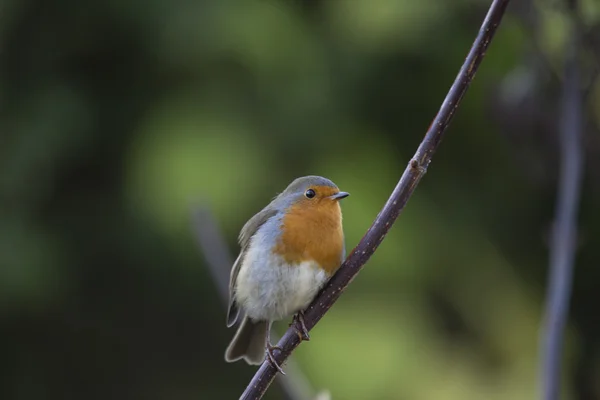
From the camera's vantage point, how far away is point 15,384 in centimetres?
601

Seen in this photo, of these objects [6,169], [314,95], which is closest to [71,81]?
[6,169]

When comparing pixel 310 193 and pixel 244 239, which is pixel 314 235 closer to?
pixel 310 193

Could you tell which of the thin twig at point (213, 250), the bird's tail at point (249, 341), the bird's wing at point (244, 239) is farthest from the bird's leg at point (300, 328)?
the bird's tail at point (249, 341)

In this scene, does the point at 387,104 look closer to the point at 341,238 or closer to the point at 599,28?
the point at 599,28

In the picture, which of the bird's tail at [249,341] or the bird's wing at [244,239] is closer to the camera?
the bird's wing at [244,239]

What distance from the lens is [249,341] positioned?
121 inches

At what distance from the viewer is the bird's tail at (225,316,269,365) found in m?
3.06

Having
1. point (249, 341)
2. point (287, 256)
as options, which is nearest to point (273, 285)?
point (287, 256)

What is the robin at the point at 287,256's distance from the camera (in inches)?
97.9

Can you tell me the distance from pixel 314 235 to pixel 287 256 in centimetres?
14

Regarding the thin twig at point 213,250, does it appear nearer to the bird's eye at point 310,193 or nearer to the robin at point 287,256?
the robin at point 287,256

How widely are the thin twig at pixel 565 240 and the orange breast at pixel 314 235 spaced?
0.63 metres

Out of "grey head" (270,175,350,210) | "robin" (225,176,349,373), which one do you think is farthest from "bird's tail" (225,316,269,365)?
"grey head" (270,175,350,210)

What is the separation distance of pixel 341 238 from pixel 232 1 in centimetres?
279
